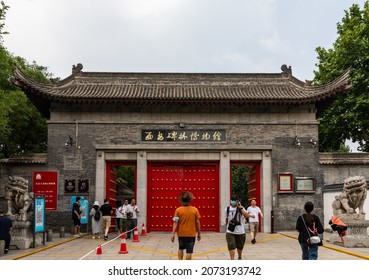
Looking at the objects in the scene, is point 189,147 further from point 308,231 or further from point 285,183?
point 308,231

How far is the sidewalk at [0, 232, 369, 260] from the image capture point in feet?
36.7

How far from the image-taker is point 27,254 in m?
11.8

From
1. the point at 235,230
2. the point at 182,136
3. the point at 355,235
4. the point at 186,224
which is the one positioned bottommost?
the point at 355,235

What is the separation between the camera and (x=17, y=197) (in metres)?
13.9

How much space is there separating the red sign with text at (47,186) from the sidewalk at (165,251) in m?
3.52

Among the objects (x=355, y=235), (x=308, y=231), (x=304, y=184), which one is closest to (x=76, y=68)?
(x=304, y=184)

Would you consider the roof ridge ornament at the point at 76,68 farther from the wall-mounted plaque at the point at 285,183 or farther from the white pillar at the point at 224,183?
the wall-mounted plaque at the point at 285,183

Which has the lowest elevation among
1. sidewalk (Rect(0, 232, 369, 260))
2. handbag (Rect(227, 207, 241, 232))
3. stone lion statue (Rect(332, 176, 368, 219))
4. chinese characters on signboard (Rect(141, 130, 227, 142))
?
sidewalk (Rect(0, 232, 369, 260))

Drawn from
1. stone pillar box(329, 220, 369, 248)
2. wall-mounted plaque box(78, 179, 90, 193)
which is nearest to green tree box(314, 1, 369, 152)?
stone pillar box(329, 220, 369, 248)

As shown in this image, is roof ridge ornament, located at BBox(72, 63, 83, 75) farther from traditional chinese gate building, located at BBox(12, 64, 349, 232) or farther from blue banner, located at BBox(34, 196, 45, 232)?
blue banner, located at BBox(34, 196, 45, 232)

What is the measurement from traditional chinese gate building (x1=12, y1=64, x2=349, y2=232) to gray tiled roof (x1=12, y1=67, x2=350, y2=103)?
0.27 feet

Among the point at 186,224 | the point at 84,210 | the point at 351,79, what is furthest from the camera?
the point at 351,79

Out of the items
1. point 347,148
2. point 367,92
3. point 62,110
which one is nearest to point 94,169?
point 62,110

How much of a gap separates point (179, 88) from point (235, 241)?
492 inches
